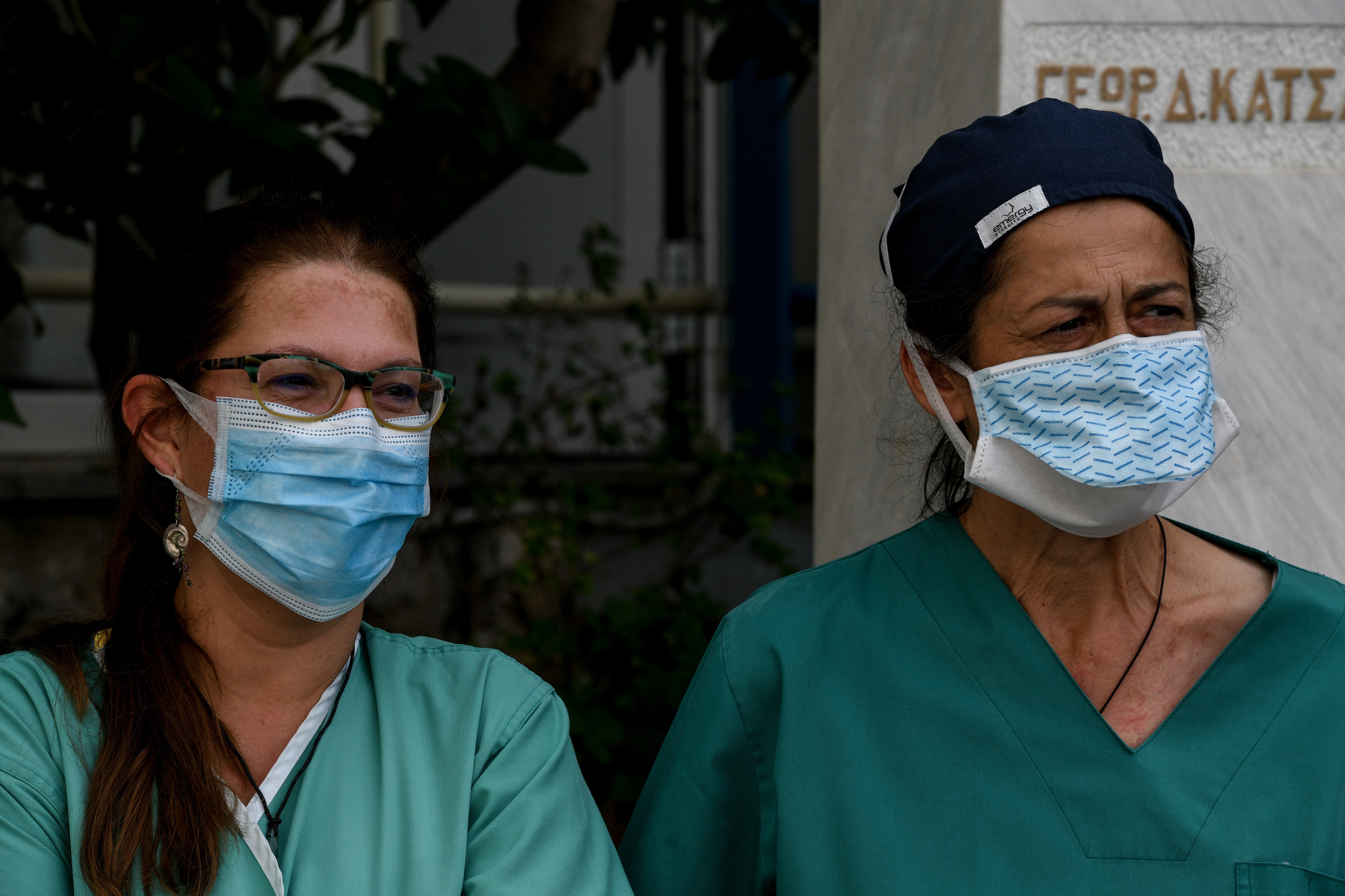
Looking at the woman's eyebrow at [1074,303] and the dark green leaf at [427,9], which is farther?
the dark green leaf at [427,9]

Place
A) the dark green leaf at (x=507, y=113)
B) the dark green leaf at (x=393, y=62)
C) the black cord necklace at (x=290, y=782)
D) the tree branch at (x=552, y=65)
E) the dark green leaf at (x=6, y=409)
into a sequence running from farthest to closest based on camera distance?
1. the tree branch at (x=552, y=65)
2. the dark green leaf at (x=393, y=62)
3. the dark green leaf at (x=507, y=113)
4. the dark green leaf at (x=6, y=409)
5. the black cord necklace at (x=290, y=782)

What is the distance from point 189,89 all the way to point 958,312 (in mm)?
1576

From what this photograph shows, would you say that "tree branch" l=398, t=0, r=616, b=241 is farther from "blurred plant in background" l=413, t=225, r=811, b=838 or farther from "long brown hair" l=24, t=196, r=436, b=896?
"long brown hair" l=24, t=196, r=436, b=896

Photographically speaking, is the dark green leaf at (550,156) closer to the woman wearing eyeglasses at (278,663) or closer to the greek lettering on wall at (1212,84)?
the woman wearing eyeglasses at (278,663)

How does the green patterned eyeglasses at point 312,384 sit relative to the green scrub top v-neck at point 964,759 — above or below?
above

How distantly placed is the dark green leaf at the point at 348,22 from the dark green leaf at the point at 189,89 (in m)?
0.59

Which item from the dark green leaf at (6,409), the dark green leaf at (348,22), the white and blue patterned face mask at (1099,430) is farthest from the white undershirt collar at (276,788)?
the dark green leaf at (348,22)

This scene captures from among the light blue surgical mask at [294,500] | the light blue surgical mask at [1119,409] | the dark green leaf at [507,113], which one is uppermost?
the dark green leaf at [507,113]

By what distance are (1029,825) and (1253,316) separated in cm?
114

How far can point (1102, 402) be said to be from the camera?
1.63m

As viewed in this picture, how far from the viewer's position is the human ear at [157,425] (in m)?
1.83

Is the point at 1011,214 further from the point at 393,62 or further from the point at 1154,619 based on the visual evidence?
the point at 393,62

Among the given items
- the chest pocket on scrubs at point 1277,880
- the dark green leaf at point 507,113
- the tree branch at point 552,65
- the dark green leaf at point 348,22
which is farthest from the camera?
the tree branch at point 552,65

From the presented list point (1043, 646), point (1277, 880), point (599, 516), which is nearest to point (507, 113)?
point (1043, 646)
